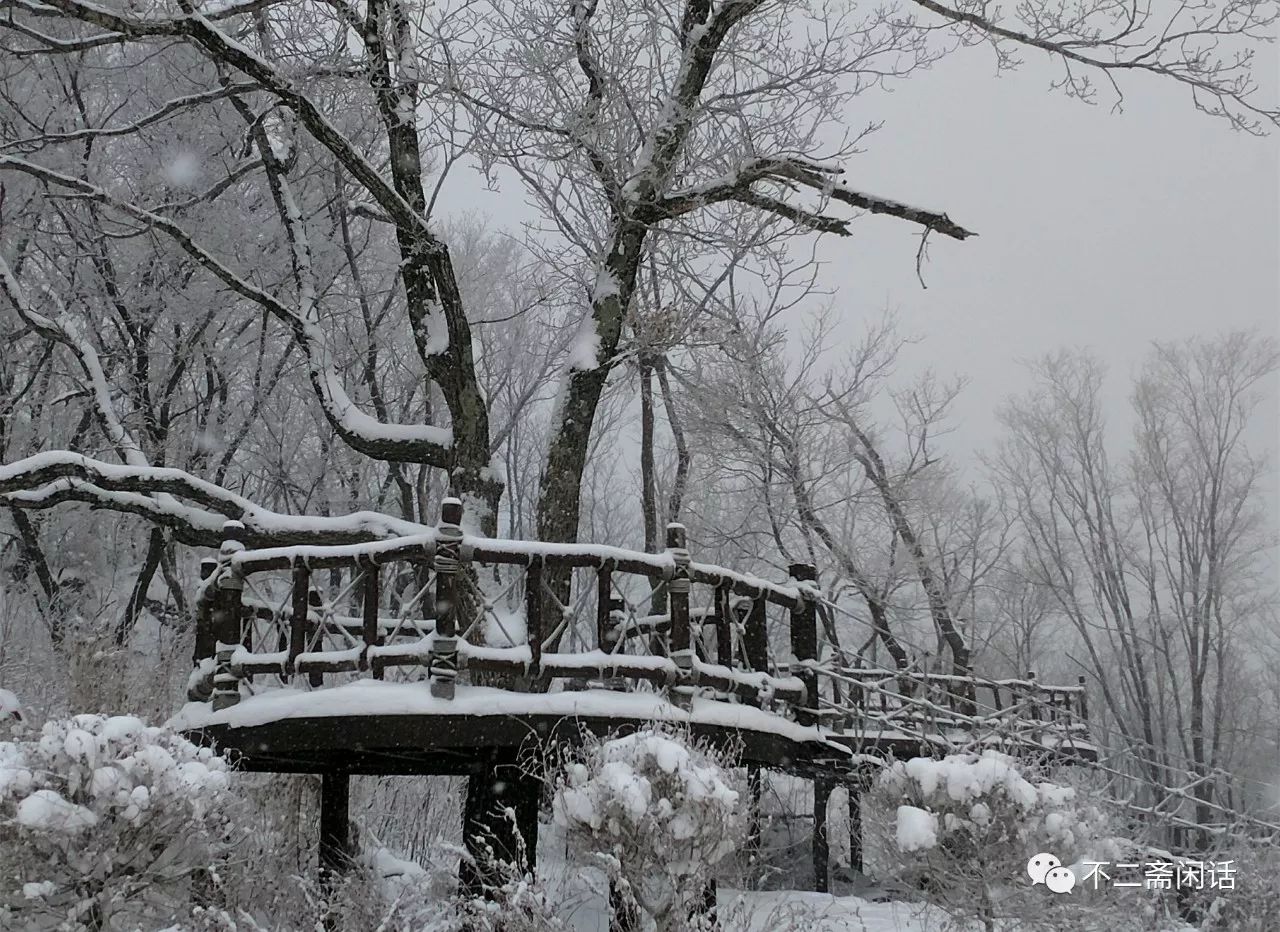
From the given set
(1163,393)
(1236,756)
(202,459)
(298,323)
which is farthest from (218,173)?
(1236,756)

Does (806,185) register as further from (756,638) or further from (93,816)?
(93,816)

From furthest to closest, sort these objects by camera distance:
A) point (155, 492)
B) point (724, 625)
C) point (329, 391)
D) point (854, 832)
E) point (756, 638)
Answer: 1. point (854, 832)
2. point (329, 391)
3. point (155, 492)
4. point (756, 638)
5. point (724, 625)

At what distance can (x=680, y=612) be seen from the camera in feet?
25.2

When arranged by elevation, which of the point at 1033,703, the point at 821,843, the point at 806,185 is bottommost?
the point at 821,843

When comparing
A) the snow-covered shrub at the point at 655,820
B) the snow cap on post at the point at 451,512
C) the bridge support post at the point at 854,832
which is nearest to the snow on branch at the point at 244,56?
the snow cap on post at the point at 451,512

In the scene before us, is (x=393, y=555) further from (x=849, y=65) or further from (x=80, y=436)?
(x=80, y=436)

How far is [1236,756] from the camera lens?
111ft

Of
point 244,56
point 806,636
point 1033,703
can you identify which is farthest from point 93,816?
point 1033,703

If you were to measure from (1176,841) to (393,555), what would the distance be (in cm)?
2425

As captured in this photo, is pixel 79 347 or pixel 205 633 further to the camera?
pixel 79 347

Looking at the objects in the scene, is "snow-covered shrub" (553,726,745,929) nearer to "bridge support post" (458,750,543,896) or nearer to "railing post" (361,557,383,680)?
"bridge support post" (458,750,543,896)

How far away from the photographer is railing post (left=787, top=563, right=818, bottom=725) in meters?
8.88

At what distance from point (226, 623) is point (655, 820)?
12.9 feet

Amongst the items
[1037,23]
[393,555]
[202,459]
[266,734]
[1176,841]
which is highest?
[1037,23]
